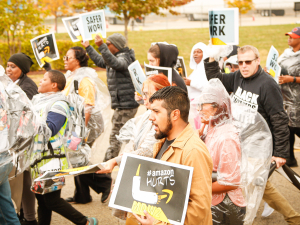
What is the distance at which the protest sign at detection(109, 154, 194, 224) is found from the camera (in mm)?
1950

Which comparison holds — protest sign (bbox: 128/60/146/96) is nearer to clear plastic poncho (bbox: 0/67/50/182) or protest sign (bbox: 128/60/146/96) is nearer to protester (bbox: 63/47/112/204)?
protester (bbox: 63/47/112/204)

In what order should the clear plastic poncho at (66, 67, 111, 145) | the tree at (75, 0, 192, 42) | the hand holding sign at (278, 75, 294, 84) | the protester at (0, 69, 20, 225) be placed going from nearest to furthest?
the protester at (0, 69, 20, 225) → the clear plastic poncho at (66, 67, 111, 145) → the hand holding sign at (278, 75, 294, 84) → the tree at (75, 0, 192, 42)

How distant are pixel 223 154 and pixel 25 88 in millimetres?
2869

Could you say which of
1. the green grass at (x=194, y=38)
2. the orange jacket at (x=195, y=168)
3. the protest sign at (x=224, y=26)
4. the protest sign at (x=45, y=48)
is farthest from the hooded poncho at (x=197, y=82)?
the green grass at (x=194, y=38)

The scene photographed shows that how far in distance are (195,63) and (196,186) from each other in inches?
160

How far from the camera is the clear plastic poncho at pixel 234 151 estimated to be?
2666 mm

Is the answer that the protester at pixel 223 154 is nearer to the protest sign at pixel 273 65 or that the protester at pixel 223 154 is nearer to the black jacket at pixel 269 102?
the black jacket at pixel 269 102

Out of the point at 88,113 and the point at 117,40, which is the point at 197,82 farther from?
the point at 88,113

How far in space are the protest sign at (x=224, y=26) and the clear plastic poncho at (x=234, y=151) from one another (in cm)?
112

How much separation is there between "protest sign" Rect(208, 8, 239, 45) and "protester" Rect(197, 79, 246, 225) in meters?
1.16

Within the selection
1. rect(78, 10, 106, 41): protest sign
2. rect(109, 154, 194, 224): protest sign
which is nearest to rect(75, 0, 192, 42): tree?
rect(78, 10, 106, 41): protest sign

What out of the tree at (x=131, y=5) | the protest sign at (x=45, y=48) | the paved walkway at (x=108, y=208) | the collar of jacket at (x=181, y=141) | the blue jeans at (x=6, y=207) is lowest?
the paved walkway at (x=108, y=208)

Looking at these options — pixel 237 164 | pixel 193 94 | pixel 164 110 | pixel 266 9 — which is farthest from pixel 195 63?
pixel 266 9

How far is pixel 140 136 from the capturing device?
9.70 feet
